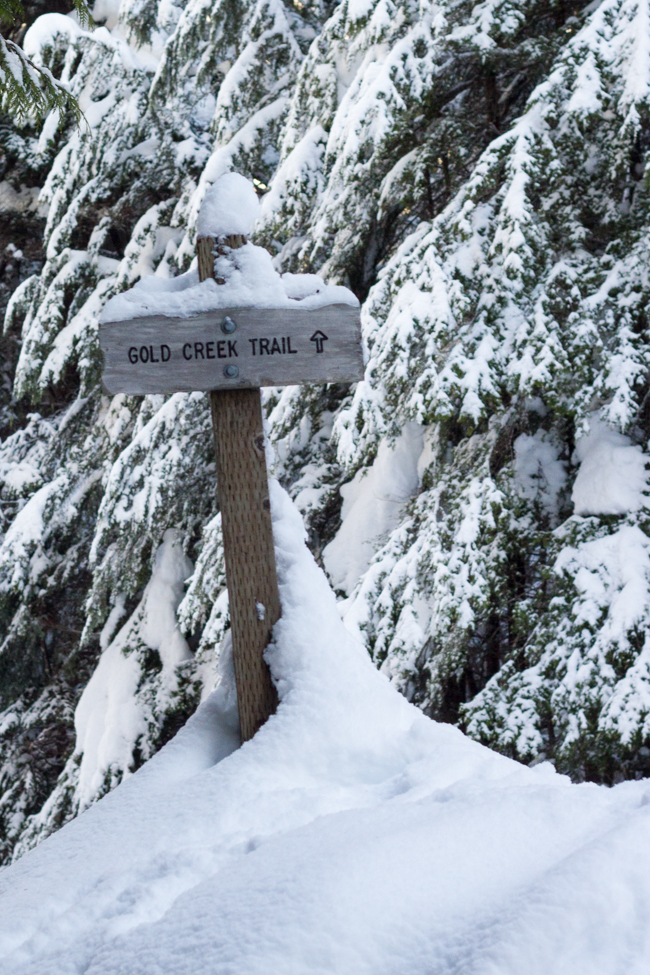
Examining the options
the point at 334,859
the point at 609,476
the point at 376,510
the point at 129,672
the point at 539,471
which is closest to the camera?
the point at 334,859

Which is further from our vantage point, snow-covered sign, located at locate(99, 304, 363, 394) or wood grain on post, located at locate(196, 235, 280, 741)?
wood grain on post, located at locate(196, 235, 280, 741)

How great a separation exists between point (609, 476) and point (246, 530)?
2.40 meters

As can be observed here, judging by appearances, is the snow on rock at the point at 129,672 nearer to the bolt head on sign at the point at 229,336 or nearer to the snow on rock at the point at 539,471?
the snow on rock at the point at 539,471

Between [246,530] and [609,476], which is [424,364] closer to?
[609,476]

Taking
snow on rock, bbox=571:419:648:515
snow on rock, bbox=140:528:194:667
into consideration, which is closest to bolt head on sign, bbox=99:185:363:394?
snow on rock, bbox=571:419:648:515

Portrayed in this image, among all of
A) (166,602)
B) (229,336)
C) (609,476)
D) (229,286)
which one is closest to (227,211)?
(229,286)

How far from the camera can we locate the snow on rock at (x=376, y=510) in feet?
16.7

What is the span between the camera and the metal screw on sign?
234 centimetres

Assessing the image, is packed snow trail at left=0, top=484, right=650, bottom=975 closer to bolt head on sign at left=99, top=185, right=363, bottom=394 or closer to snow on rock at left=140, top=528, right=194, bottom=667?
bolt head on sign at left=99, top=185, right=363, bottom=394

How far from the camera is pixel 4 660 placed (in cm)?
921

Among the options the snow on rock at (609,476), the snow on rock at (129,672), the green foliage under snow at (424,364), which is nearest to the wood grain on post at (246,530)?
the green foliage under snow at (424,364)

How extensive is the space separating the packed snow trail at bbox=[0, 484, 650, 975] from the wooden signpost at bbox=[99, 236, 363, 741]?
0.11 m

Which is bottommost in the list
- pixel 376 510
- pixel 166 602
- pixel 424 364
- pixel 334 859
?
pixel 334 859

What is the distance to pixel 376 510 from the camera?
5.21 metres
